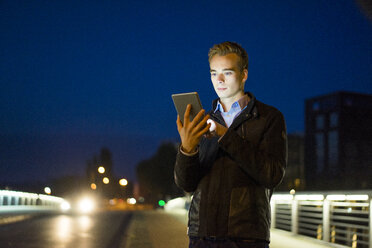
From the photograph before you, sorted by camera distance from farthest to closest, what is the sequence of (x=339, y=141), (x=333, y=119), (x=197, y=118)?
(x=339, y=141)
(x=333, y=119)
(x=197, y=118)

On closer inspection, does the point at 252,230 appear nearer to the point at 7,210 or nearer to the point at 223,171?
the point at 223,171

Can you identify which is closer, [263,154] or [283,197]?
[263,154]

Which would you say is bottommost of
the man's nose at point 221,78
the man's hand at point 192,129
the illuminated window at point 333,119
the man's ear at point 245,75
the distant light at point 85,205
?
the distant light at point 85,205

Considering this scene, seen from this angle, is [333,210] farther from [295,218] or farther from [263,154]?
[263,154]

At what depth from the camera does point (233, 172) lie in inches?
85.4

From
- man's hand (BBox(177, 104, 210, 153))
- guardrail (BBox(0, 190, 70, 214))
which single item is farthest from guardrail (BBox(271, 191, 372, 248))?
guardrail (BBox(0, 190, 70, 214))

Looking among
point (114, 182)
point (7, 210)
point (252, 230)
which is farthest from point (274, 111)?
point (7, 210)

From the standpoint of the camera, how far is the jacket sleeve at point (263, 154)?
208cm

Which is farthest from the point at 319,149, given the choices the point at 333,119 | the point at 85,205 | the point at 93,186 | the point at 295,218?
the point at 295,218

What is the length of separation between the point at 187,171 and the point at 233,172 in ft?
0.61

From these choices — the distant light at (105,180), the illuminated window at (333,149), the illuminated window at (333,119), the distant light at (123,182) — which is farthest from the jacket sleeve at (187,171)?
the illuminated window at (333,149)

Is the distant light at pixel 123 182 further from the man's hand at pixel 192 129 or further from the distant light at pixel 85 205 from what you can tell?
the man's hand at pixel 192 129

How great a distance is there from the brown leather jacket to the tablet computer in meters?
0.14

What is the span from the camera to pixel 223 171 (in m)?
2.19
